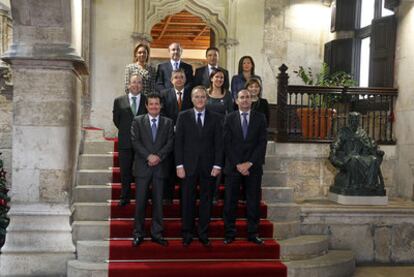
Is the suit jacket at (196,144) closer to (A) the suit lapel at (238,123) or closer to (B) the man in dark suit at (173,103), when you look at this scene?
(A) the suit lapel at (238,123)

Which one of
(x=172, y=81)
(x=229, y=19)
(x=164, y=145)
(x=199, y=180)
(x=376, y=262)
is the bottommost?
(x=376, y=262)

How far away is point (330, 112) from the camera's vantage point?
26.0ft

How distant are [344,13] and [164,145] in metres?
5.95

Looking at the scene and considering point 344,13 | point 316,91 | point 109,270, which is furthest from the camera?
point 344,13

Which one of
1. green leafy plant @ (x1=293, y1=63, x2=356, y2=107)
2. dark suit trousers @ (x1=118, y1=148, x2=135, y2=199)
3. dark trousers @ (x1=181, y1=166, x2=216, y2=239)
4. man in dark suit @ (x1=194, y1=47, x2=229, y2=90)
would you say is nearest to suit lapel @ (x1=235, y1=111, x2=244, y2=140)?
dark trousers @ (x1=181, y1=166, x2=216, y2=239)

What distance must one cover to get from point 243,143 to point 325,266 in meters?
1.51

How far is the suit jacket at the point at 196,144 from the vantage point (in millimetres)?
5098

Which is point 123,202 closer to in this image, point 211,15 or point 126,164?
point 126,164

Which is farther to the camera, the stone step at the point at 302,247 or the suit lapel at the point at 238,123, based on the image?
the stone step at the point at 302,247

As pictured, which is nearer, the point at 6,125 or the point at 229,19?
the point at 6,125

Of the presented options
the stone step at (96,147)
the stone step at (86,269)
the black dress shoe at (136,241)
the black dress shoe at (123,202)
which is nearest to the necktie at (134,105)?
the black dress shoe at (123,202)


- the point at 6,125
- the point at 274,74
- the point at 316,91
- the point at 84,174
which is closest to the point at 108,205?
the point at 84,174

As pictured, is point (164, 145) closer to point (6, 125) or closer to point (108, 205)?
point (108, 205)

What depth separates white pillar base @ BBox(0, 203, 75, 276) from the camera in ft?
16.8
